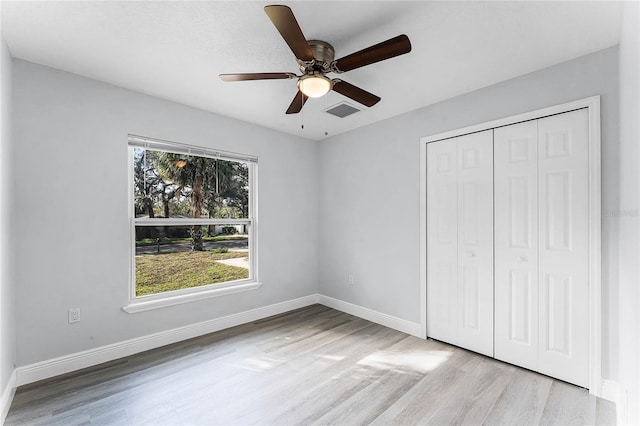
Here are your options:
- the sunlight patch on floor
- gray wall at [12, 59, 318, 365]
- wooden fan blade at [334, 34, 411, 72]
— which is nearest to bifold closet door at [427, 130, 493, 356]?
the sunlight patch on floor

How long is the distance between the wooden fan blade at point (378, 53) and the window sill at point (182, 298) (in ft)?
8.90

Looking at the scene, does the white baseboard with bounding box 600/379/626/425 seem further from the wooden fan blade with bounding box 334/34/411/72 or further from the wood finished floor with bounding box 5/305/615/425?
the wooden fan blade with bounding box 334/34/411/72

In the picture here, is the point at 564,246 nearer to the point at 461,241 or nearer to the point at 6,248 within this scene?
the point at 461,241

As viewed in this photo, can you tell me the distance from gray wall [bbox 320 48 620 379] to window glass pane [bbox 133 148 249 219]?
135cm

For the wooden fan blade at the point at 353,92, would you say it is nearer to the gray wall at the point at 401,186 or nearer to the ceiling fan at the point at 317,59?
the ceiling fan at the point at 317,59

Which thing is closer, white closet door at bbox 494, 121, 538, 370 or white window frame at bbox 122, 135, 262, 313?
white closet door at bbox 494, 121, 538, 370

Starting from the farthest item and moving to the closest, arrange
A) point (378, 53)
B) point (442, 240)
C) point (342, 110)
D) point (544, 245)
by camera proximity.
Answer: point (342, 110), point (442, 240), point (544, 245), point (378, 53)

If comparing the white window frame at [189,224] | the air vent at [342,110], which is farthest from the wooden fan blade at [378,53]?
the white window frame at [189,224]

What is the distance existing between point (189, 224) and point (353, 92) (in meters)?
2.24

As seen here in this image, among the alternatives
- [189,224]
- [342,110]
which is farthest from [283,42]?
[189,224]

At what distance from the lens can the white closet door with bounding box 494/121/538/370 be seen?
7.97ft

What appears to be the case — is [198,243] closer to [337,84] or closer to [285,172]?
[285,172]

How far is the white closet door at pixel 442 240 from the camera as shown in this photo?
9.64 ft

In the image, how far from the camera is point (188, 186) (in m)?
3.28
